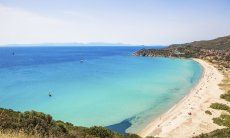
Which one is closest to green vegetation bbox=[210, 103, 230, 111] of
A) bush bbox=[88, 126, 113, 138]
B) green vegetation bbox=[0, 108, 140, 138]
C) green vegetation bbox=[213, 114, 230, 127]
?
green vegetation bbox=[213, 114, 230, 127]

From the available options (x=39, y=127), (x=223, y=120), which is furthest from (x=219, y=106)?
(x=39, y=127)

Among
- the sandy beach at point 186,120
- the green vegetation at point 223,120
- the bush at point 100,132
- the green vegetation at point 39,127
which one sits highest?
the green vegetation at point 39,127

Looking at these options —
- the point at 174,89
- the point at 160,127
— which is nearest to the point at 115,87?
the point at 174,89

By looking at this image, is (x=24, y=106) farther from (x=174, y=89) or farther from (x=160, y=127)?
(x=174, y=89)

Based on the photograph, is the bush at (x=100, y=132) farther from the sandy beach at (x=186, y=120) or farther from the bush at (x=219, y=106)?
the bush at (x=219, y=106)

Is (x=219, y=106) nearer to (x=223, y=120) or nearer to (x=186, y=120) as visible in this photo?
(x=223, y=120)

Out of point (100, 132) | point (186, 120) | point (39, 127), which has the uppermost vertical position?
point (39, 127)

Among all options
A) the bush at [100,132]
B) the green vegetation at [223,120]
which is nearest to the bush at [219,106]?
the green vegetation at [223,120]

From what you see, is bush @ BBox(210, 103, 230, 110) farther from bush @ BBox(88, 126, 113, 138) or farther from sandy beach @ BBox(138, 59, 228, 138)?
bush @ BBox(88, 126, 113, 138)

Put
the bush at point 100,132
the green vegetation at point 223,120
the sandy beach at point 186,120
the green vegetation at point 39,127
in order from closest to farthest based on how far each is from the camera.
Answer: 1. the green vegetation at point 39,127
2. the bush at point 100,132
3. the sandy beach at point 186,120
4. the green vegetation at point 223,120

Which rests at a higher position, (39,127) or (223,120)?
(39,127)

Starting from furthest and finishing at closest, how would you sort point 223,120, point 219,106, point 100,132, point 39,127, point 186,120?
point 219,106
point 186,120
point 223,120
point 100,132
point 39,127
